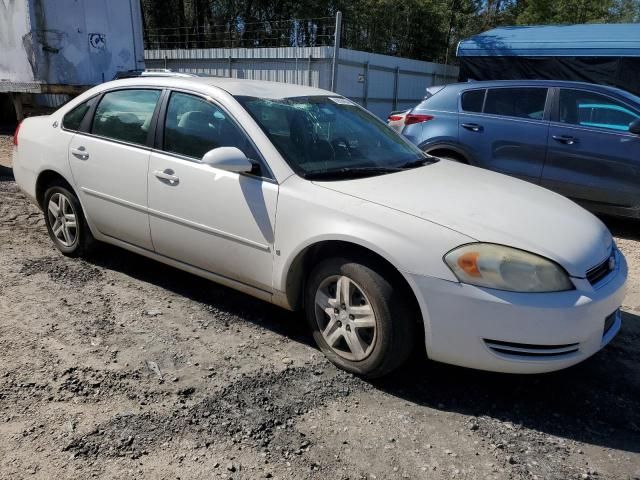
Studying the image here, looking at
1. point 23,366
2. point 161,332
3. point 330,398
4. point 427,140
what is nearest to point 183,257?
point 161,332

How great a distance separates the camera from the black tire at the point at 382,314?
112 inches

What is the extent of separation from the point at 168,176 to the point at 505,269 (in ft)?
7.25

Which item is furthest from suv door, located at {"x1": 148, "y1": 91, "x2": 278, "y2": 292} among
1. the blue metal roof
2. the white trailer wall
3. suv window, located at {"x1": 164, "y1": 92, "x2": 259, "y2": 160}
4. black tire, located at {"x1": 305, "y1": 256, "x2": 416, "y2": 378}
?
the blue metal roof

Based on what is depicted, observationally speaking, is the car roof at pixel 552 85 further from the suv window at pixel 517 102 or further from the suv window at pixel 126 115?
the suv window at pixel 126 115

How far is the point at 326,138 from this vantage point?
3.69 meters

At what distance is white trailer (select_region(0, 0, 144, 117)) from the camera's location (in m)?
9.50

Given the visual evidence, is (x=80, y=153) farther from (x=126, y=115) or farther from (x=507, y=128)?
(x=507, y=128)

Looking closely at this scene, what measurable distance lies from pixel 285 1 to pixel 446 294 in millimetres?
24520

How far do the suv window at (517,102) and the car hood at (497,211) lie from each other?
10.7ft

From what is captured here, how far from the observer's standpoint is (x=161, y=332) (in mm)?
3561

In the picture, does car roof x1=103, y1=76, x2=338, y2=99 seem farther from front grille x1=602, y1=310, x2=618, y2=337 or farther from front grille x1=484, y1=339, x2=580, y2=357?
front grille x1=602, y1=310, x2=618, y2=337

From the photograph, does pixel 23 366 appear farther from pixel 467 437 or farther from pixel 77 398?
pixel 467 437

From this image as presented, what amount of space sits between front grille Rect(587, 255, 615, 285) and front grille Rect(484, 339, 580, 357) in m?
0.36

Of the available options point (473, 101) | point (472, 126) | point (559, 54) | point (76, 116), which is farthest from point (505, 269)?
point (559, 54)
